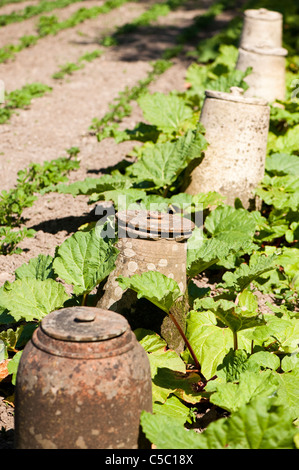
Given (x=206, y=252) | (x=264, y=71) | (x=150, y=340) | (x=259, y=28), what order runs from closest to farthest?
(x=150, y=340), (x=206, y=252), (x=264, y=71), (x=259, y=28)

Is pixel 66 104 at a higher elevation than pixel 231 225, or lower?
lower

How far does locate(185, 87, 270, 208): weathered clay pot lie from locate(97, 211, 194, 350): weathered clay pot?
176 centimetres

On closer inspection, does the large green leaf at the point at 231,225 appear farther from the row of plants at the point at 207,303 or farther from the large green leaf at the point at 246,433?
the large green leaf at the point at 246,433

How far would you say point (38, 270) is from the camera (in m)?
3.27

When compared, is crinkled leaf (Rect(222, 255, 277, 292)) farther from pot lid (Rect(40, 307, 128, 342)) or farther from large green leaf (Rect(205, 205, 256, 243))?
pot lid (Rect(40, 307, 128, 342))

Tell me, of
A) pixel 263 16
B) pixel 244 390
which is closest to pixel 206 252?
pixel 244 390

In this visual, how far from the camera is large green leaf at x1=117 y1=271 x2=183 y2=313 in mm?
2672

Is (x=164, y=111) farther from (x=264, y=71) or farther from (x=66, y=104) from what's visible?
(x=66, y=104)

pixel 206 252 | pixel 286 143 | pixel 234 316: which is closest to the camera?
pixel 234 316

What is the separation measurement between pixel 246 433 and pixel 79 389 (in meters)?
0.59

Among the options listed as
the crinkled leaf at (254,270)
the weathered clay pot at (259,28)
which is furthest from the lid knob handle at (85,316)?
the weathered clay pot at (259,28)

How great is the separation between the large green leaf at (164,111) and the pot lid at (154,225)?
2.40 m

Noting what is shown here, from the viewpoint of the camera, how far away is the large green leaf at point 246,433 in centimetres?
199
